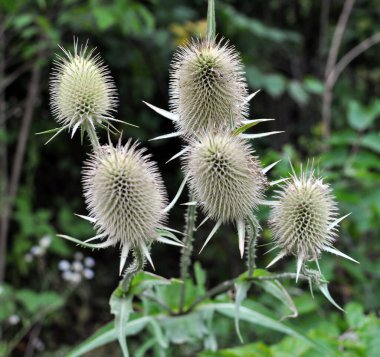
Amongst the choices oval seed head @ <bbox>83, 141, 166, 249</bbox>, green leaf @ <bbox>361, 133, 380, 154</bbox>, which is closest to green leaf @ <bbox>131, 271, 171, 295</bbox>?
oval seed head @ <bbox>83, 141, 166, 249</bbox>

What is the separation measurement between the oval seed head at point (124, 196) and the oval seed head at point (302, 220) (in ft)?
1.51

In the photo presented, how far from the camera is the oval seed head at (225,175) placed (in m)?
1.97

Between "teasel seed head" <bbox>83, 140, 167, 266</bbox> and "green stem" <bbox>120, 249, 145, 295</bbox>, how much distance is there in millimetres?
26

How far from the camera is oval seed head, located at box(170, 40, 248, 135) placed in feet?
6.84

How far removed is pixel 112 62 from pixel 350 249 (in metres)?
3.18

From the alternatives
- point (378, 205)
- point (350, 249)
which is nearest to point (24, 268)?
point (350, 249)

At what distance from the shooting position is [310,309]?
11.5 feet

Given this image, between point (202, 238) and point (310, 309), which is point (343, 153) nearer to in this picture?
point (310, 309)

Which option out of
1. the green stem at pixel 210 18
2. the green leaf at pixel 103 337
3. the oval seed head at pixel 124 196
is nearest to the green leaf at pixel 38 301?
the green leaf at pixel 103 337

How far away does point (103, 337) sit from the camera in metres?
2.46

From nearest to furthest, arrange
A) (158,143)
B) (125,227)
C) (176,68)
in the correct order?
(125,227) → (176,68) → (158,143)

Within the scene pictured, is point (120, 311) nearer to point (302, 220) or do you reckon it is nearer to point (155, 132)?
point (302, 220)

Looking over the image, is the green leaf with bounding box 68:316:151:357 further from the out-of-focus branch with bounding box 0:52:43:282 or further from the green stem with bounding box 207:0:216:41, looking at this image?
the out-of-focus branch with bounding box 0:52:43:282

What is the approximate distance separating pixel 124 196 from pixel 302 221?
0.66 metres
